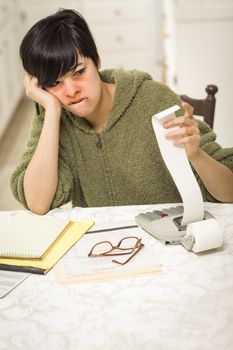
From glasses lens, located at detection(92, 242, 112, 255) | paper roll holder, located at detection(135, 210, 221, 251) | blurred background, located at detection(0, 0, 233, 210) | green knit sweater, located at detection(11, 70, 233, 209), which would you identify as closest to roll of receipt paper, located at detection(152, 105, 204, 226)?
paper roll holder, located at detection(135, 210, 221, 251)

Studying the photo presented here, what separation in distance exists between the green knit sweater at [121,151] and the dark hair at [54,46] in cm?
19

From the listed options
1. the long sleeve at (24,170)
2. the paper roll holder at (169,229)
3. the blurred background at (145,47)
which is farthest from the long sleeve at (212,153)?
the blurred background at (145,47)

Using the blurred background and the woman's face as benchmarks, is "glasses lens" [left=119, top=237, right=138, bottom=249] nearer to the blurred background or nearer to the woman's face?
the woman's face

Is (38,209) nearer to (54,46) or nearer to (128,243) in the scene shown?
(128,243)

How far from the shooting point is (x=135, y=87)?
141cm

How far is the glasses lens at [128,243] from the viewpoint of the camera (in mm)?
1105

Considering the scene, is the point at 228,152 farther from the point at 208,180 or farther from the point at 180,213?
the point at 180,213

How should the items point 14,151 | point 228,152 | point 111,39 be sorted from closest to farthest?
1. point 228,152
2. point 14,151
3. point 111,39

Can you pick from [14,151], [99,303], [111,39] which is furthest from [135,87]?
[111,39]

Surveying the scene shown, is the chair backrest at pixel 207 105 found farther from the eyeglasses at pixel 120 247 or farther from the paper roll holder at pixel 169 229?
the eyeglasses at pixel 120 247

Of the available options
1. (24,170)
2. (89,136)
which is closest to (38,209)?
(24,170)

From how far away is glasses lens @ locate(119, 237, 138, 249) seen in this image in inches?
43.5

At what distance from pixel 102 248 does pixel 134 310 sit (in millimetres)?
230

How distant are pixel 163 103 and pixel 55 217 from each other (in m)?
0.43
